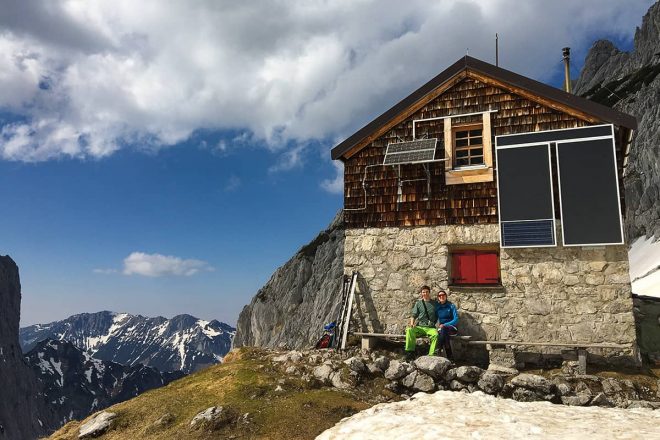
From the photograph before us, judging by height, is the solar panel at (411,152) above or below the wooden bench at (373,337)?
above

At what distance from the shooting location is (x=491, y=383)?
1095cm

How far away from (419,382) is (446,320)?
298 cm

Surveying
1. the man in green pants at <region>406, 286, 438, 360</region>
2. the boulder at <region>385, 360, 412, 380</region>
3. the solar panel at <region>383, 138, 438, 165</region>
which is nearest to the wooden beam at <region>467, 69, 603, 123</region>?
the solar panel at <region>383, 138, 438, 165</region>

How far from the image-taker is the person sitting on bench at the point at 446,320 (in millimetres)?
12891

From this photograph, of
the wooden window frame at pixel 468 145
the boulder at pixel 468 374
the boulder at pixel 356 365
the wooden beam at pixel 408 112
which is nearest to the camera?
the boulder at pixel 468 374

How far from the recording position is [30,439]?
149875 mm

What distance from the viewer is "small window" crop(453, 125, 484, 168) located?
14891mm

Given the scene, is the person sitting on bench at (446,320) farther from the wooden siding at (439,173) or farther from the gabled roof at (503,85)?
the gabled roof at (503,85)

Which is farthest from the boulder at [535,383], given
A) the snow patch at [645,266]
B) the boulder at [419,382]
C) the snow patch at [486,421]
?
the snow patch at [645,266]

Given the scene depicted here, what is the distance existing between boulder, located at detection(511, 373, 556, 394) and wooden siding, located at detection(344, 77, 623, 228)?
16.3 feet

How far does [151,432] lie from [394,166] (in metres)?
10.5

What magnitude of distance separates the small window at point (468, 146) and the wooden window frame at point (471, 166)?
0.12 metres

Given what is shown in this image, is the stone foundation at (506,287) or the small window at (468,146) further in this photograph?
the small window at (468,146)

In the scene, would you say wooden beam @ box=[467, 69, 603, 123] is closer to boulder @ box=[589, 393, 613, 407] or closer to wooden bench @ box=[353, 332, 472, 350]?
wooden bench @ box=[353, 332, 472, 350]
